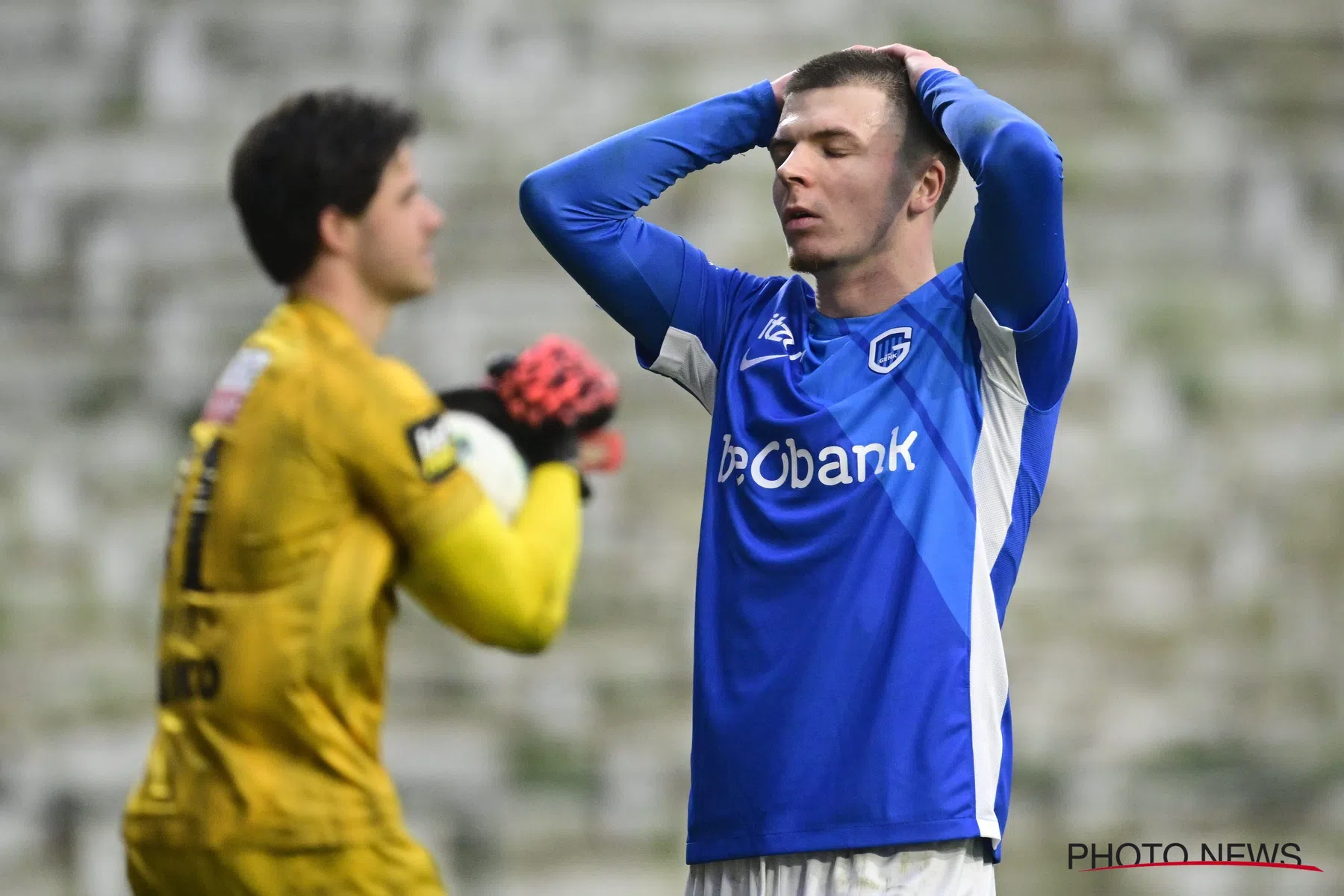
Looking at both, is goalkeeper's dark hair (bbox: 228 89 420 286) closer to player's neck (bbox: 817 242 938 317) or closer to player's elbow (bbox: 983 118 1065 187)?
player's neck (bbox: 817 242 938 317)

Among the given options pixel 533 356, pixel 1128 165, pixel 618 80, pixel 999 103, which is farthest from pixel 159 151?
pixel 999 103

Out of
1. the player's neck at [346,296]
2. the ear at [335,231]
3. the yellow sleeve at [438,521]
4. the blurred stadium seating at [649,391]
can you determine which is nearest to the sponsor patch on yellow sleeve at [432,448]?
the yellow sleeve at [438,521]

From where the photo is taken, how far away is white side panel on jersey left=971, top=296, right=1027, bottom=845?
7.28 ft

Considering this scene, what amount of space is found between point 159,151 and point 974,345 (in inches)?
248

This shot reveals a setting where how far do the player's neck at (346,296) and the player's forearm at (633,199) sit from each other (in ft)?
1.25

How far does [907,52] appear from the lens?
8.41ft

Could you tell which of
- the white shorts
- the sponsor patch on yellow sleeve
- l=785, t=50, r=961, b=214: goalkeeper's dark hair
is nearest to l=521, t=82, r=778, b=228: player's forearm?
l=785, t=50, r=961, b=214: goalkeeper's dark hair

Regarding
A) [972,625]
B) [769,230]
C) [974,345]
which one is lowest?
[972,625]

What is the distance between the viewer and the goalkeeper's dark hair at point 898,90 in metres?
2.50

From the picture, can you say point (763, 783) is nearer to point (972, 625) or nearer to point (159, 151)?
point (972, 625)

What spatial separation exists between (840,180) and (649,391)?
475 cm

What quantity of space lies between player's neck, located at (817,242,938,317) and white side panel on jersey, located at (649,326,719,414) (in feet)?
0.73

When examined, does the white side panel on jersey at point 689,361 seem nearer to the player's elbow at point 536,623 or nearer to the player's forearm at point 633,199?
the player's forearm at point 633,199

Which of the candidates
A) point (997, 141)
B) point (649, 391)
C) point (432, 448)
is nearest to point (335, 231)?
point (432, 448)
